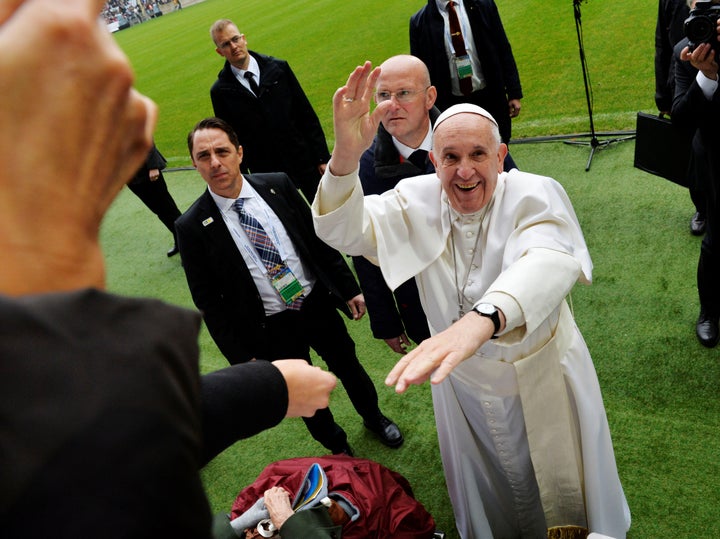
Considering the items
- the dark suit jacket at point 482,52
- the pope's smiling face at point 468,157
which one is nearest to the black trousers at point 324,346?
the pope's smiling face at point 468,157

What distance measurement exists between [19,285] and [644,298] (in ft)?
14.6

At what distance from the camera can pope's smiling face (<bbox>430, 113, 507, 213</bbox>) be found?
2.13 m

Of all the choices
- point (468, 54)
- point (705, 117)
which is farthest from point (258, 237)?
point (468, 54)

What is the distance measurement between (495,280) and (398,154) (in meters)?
1.46

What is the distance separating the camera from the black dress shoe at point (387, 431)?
12.7 feet

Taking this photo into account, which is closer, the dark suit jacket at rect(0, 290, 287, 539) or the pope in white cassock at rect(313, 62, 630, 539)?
the dark suit jacket at rect(0, 290, 287, 539)

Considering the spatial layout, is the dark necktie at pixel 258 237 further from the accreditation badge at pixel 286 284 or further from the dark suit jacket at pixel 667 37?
the dark suit jacket at pixel 667 37

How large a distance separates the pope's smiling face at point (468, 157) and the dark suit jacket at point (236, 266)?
1.30 meters

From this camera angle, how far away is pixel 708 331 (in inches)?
150

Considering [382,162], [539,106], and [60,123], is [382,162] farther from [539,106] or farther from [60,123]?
[539,106]

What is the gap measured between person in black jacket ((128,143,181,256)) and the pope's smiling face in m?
4.54

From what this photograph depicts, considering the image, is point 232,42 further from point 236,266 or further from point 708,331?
point 708,331

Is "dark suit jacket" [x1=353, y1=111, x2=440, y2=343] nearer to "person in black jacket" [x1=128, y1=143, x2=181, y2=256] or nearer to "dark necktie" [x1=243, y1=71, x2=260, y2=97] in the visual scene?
"dark necktie" [x1=243, y1=71, x2=260, y2=97]

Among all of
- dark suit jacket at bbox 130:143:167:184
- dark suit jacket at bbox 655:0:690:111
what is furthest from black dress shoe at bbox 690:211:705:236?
dark suit jacket at bbox 130:143:167:184
